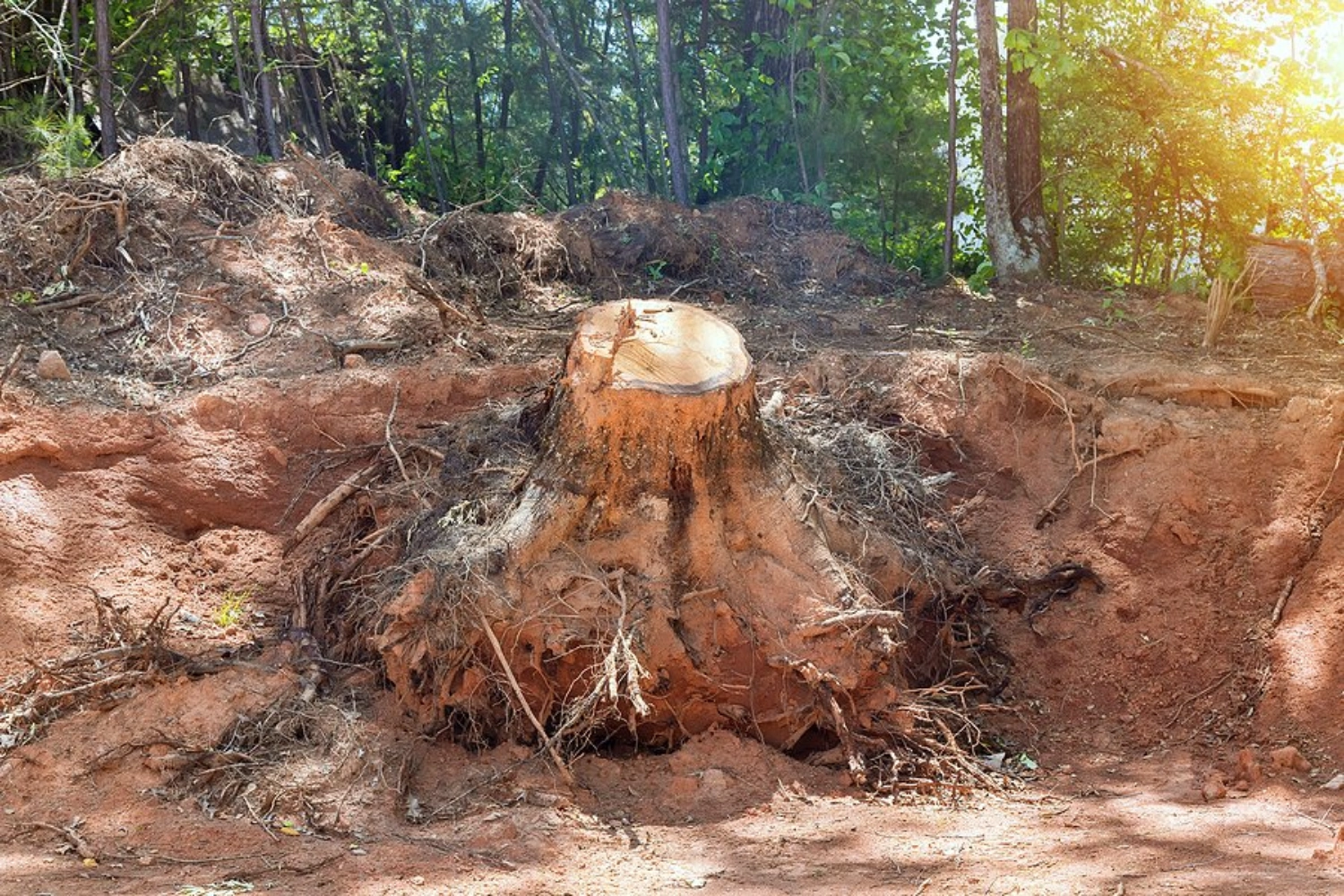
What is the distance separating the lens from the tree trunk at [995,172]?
28.2 feet

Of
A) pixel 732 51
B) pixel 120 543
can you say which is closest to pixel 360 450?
pixel 120 543

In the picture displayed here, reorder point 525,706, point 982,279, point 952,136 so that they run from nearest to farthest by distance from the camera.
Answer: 1. point 525,706
2. point 982,279
3. point 952,136

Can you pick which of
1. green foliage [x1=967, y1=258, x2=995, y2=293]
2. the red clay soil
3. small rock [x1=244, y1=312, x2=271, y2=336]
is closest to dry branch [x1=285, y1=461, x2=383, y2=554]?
the red clay soil

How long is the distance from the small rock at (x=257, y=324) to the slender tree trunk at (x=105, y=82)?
2.72 metres

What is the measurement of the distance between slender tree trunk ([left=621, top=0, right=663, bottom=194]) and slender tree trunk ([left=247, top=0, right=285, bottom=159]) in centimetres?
297

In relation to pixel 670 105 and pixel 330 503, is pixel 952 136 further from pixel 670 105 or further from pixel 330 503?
pixel 330 503

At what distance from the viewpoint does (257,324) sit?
6441 millimetres

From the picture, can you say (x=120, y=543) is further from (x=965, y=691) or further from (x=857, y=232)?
(x=857, y=232)

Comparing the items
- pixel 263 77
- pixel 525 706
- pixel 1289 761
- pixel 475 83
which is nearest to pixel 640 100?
pixel 475 83

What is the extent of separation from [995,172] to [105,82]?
571cm

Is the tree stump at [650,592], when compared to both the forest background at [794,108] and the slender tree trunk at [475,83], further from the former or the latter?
the slender tree trunk at [475,83]

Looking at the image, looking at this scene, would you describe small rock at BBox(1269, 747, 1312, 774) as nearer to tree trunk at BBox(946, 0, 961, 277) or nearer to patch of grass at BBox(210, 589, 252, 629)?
patch of grass at BBox(210, 589, 252, 629)

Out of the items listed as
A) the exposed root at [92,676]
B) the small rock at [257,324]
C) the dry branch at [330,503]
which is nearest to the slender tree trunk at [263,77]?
the small rock at [257,324]

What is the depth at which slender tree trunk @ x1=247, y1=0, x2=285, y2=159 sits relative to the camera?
9.31 meters
